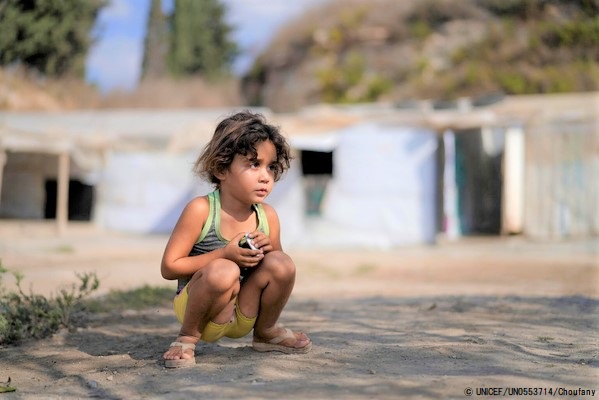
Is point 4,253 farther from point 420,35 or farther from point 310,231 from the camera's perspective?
point 420,35

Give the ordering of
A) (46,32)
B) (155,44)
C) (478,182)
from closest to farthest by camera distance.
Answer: (46,32), (478,182), (155,44)

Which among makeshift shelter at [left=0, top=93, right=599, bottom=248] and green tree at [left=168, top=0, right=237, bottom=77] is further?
green tree at [left=168, top=0, right=237, bottom=77]

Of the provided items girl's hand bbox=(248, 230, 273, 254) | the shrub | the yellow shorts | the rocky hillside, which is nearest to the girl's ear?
girl's hand bbox=(248, 230, 273, 254)

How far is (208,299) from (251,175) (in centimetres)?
52

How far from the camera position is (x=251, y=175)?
2871mm

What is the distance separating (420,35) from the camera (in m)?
25.5

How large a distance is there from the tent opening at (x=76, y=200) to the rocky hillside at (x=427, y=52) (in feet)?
28.2

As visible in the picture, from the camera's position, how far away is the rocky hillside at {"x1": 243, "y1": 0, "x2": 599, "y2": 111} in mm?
21766

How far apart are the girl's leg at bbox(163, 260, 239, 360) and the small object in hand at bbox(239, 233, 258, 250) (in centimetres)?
8

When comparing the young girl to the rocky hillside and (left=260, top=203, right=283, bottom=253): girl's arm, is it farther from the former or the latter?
the rocky hillside

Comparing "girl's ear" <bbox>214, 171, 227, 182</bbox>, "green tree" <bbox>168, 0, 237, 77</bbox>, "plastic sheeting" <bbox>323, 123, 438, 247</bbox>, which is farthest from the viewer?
"green tree" <bbox>168, 0, 237, 77</bbox>

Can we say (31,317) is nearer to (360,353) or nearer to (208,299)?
(208,299)

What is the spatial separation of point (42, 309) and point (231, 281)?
1555 mm

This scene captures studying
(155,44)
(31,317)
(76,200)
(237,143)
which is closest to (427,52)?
(155,44)
